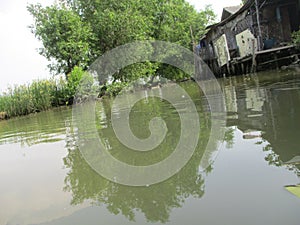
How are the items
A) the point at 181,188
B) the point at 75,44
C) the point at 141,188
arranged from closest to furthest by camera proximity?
the point at 181,188
the point at 141,188
the point at 75,44

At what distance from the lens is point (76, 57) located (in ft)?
63.8

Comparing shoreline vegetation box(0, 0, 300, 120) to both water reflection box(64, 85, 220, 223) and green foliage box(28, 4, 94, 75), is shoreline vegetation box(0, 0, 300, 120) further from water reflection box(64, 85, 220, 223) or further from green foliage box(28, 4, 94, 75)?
water reflection box(64, 85, 220, 223)

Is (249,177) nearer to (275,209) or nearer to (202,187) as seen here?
(202,187)

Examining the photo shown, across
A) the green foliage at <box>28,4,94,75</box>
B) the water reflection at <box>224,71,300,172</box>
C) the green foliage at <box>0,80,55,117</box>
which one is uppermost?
the green foliage at <box>28,4,94,75</box>

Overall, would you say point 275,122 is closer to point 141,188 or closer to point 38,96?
point 141,188

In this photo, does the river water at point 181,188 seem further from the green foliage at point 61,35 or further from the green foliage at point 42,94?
the green foliage at point 61,35

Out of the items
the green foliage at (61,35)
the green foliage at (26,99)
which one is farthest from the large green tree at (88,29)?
the green foliage at (26,99)

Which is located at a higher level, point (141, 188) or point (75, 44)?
point (75, 44)

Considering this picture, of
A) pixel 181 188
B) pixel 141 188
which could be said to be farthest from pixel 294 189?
pixel 141 188

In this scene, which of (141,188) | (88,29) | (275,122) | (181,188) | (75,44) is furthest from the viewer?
(88,29)

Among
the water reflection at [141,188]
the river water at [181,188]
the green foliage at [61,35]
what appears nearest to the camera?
the river water at [181,188]

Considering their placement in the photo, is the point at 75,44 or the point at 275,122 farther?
the point at 75,44

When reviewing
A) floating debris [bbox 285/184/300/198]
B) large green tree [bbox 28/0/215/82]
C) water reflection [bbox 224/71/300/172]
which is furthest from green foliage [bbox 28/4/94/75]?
floating debris [bbox 285/184/300/198]

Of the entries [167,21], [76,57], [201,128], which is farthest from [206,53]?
[201,128]
